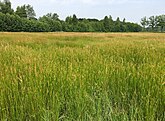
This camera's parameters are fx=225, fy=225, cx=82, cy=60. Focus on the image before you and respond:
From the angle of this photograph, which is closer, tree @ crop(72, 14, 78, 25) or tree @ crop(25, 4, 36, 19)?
tree @ crop(72, 14, 78, 25)

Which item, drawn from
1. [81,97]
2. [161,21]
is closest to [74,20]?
[161,21]

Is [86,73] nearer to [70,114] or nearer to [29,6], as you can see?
[70,114]

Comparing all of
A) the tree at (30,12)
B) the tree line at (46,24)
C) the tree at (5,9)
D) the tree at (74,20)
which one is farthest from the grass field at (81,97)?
the tree at (30,12)

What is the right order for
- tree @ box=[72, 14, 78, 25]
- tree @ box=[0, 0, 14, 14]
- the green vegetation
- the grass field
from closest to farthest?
the grass field → the green vegetation → tree @ box=[0, 0, 14, 14] → tree @ box=[72, 14, 78, 25]

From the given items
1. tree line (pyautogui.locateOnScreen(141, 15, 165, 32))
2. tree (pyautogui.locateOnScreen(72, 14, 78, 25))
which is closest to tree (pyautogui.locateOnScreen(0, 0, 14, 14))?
tree (pyautogui.locateOnScreen(72, 14, 78, 25))

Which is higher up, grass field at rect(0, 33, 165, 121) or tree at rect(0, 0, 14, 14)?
tree at rect(0, 0, 14, 14)

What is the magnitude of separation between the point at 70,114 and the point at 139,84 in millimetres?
841

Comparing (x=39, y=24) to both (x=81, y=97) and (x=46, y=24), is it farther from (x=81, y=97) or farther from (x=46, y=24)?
(x=81, y=97)

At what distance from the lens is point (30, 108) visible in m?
2.00

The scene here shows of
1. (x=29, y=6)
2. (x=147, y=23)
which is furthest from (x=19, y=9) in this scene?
(x=147, y=23)

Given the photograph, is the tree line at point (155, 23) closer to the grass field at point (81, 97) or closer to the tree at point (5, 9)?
the tree at point (5, 9)

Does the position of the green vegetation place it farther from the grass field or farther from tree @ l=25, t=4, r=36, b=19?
the grass field

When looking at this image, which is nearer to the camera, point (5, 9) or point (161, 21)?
point (5, 9)

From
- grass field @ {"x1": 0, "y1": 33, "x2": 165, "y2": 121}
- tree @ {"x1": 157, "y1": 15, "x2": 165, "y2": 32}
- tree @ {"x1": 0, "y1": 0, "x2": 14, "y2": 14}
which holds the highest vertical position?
tree @ {"x1": 0, "y1": 0, "x2": 14, "y2": 14}
